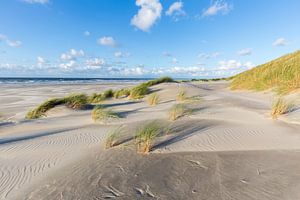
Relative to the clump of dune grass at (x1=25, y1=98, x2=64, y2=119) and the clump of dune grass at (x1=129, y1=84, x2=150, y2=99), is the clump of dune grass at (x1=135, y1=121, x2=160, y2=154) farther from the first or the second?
the clump of dune grass at (x1=129, y1=84, x2=150, y2=99)

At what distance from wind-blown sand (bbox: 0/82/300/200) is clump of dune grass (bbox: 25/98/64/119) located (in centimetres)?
231

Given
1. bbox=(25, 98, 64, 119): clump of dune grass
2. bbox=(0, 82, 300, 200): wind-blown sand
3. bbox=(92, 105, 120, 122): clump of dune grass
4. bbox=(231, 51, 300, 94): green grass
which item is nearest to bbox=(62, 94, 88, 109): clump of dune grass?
bbox=(25, 98, 64, 119): clump of dune grass

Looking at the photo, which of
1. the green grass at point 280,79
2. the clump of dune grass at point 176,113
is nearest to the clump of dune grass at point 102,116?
the clump of dune grass at point 176,113

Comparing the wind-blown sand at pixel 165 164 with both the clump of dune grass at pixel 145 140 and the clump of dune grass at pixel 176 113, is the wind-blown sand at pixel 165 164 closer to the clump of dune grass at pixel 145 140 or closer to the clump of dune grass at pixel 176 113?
the clump of dune grass at pixel 145 140

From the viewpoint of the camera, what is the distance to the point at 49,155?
12.9 ft

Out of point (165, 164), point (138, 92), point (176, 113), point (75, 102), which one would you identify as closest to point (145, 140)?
point (165, 164)

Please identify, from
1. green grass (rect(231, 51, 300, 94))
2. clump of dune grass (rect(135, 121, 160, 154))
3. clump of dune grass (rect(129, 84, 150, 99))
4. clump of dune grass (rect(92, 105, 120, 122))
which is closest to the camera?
clump of dune grass (rect(135, 121, 160, 154))

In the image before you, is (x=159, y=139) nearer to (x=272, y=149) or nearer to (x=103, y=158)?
(x=103, y=158)

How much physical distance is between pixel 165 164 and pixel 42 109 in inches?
256

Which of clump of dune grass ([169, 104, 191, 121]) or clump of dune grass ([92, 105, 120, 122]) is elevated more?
clump of dune grass ([169, 104, 191, 121])

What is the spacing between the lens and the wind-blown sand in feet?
8.96

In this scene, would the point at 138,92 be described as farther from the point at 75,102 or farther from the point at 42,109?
the point at 42,109

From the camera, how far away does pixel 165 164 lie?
11.3 ft

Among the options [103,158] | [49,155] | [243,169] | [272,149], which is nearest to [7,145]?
[49,155]
